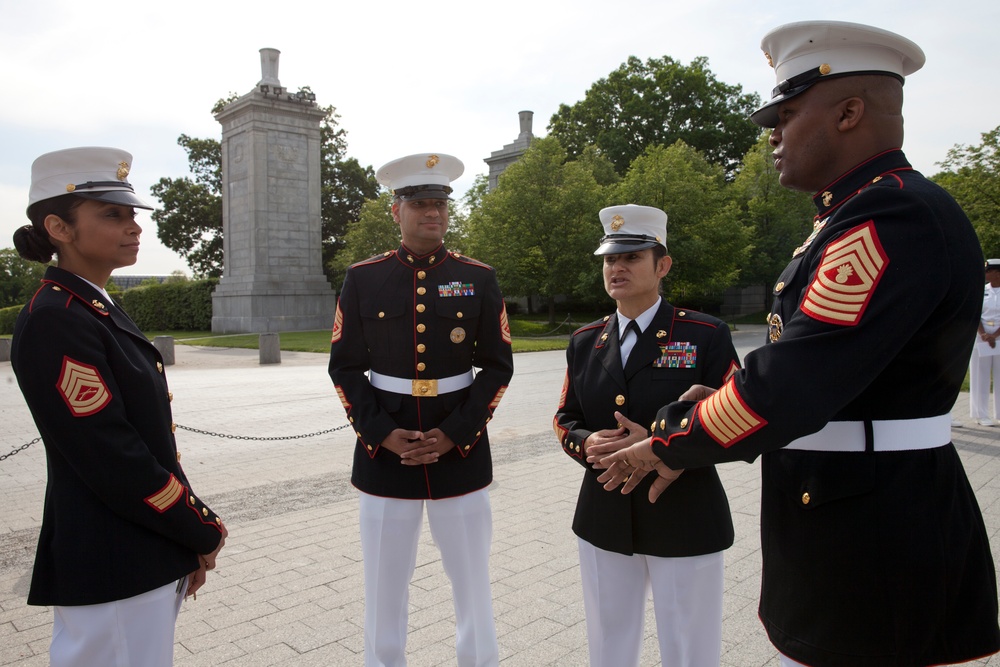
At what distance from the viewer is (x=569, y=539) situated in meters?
5.12

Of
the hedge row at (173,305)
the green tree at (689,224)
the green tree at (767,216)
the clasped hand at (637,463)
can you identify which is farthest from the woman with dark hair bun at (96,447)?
the green tree at (767,216)

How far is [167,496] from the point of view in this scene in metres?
2.26

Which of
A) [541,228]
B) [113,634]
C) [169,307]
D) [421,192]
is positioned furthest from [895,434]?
[169,307]

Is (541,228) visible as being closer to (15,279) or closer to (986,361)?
(986,361)

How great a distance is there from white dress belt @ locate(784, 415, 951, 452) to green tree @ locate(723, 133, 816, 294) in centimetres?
3618

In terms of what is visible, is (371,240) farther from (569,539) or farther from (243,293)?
(569,539)

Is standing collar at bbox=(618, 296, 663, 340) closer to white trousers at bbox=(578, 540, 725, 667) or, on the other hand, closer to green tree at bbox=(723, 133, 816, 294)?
white trousers at bbox=(578, 540, 725, 667)

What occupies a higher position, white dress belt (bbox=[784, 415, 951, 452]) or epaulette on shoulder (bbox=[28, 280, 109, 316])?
epaulette on shoulder (bbox=[28, 280, 109, 316])

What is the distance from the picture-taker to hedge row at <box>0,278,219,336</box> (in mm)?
32562

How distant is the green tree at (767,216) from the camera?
121 ft

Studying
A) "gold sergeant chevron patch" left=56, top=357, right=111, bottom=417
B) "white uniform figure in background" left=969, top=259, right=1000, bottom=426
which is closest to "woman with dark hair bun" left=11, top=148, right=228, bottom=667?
"gold sergeant chevron patch" left=56, top=357, right=111, bottom=417

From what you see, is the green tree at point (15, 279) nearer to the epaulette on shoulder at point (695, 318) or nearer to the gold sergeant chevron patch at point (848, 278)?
the epaulette on shoulder at point (695, 318)

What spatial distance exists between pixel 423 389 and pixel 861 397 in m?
1.99

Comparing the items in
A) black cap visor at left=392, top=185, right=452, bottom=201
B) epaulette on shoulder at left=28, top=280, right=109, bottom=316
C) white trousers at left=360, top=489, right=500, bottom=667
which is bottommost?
white trousers at left=360, top=489, right=500, bottom=667
